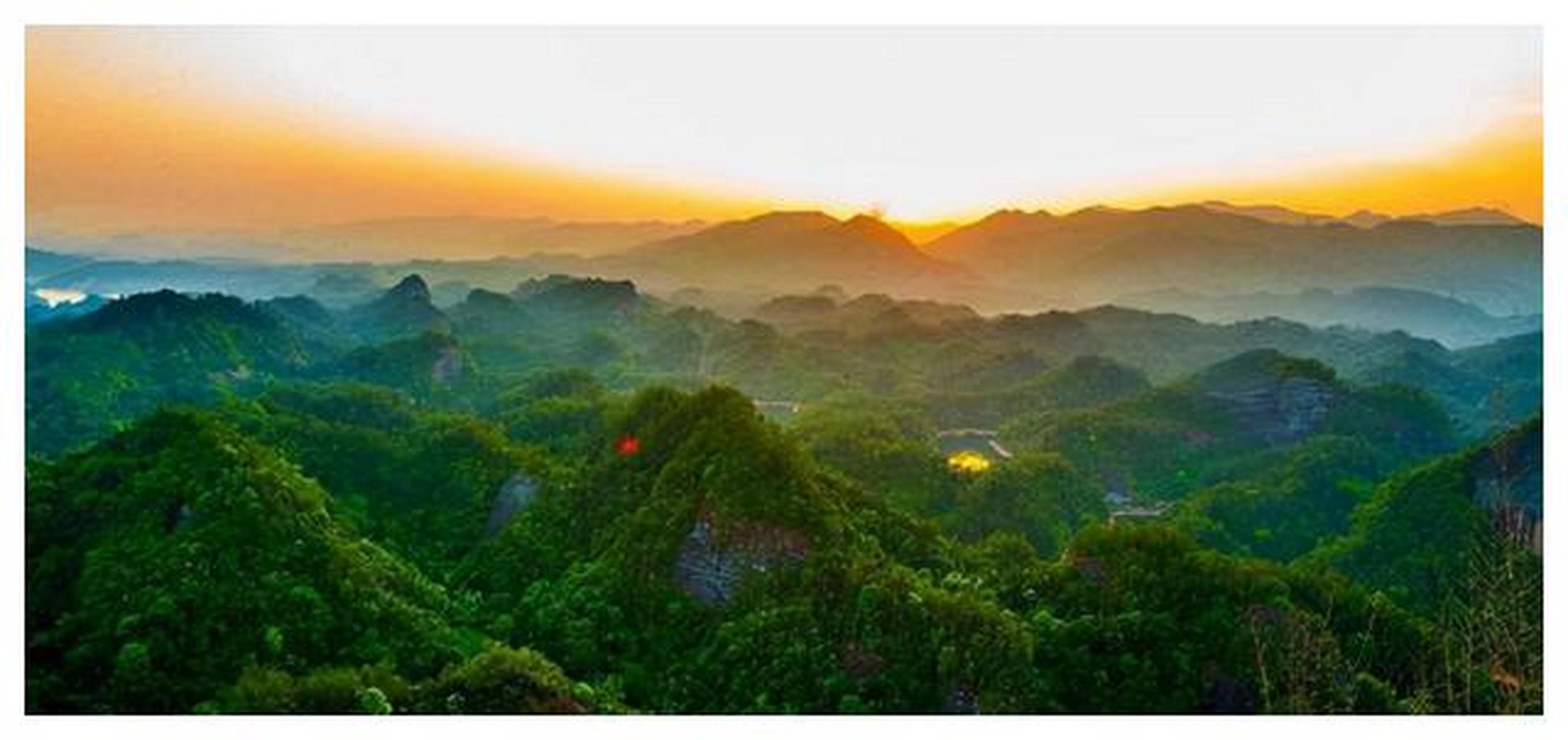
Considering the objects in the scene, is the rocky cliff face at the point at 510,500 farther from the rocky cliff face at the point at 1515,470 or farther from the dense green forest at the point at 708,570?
the rocky cliff face at the point at 1515,470

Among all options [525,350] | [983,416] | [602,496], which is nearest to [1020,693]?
[602,496]

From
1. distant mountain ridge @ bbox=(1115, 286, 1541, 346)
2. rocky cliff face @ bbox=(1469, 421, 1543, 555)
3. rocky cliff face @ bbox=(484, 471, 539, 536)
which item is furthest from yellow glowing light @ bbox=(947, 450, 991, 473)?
distant mountain ridge @ bbox=(1115, 286, 1541, 346)

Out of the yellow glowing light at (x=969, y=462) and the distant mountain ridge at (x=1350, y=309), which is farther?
the distant mountain ridge at (x=1350, y=309)

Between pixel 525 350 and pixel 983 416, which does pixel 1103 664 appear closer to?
pixel 983 416

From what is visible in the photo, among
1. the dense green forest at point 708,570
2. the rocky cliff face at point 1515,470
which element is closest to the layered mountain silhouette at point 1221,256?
the dense green forest at point 708,570

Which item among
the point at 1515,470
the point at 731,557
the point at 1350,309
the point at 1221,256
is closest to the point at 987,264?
the point at 1221,256

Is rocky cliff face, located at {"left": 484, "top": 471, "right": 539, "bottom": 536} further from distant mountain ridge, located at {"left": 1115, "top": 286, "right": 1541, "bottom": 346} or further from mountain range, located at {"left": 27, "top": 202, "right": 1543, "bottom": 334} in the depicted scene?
distant mountain ridge, located at {"left": 1115, "top": 286, "right": 1541, "bottom": 346}
